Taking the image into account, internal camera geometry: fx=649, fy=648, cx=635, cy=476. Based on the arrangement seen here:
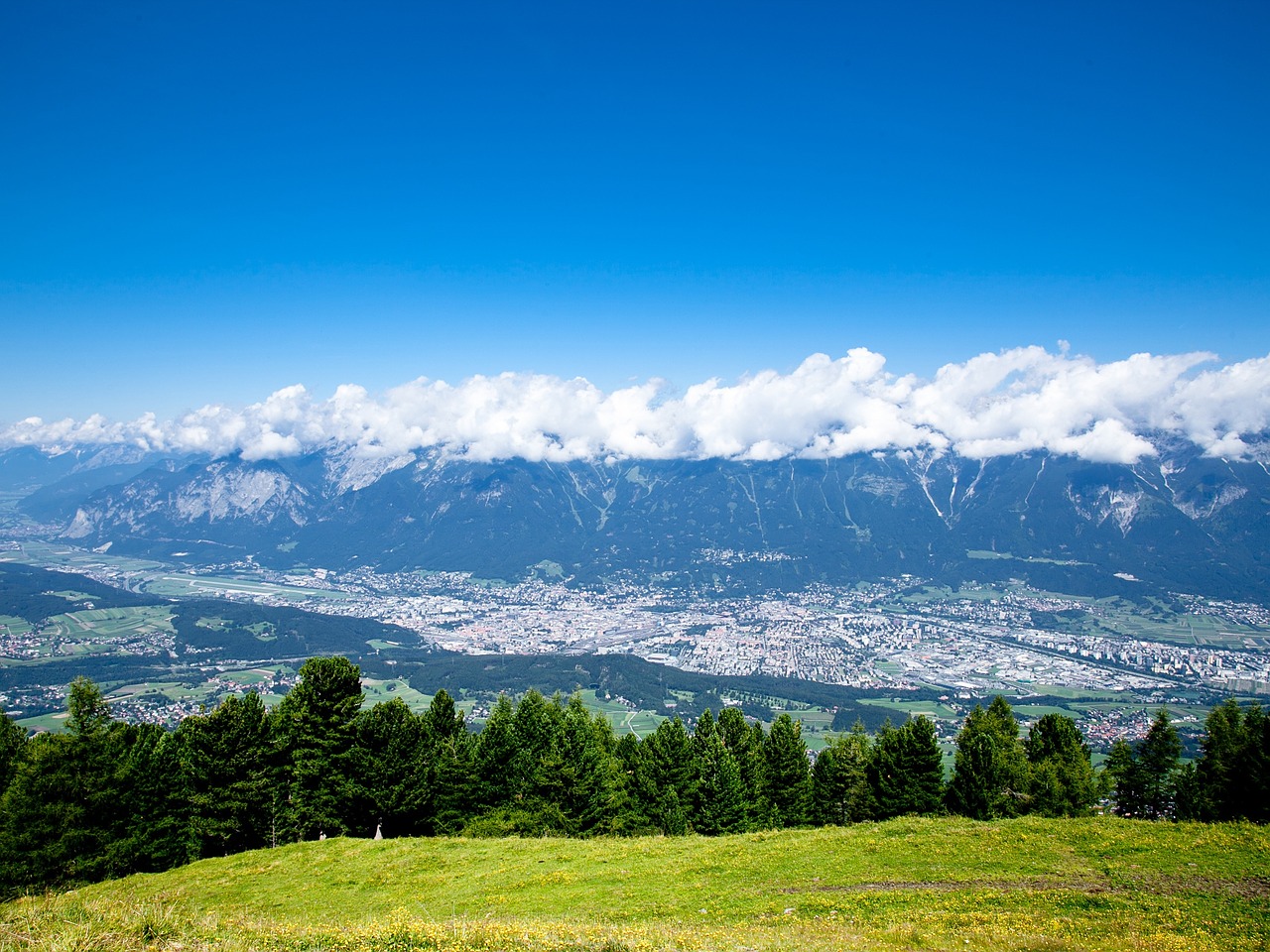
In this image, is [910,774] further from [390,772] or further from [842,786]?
[390,772]

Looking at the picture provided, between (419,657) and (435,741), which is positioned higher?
(435,741)

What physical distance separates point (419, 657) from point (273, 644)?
45389mm

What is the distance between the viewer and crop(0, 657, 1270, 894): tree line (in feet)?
106

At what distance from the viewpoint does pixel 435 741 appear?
42.1 metres

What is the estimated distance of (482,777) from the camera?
42.1 m

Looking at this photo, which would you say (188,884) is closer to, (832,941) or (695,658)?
(832,941)

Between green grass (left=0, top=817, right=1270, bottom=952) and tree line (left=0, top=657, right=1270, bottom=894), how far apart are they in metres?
4.76

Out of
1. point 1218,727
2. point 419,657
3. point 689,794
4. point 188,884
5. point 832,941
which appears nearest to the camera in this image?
point 832,941

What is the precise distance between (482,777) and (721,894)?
2231 cm

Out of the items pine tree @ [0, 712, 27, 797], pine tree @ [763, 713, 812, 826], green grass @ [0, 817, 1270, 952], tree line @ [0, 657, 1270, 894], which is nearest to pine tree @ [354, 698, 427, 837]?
tree line @ [0, 657, 1270, 894]

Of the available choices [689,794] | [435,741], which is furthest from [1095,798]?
[435,741]

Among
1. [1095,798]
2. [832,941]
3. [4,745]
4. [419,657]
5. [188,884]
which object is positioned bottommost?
[419,657]

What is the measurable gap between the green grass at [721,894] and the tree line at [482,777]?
4.76 meters

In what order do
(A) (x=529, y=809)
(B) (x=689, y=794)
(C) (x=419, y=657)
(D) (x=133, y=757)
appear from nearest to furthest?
(D) (x=133, y=757) → (A) (x=529, y=809) → (B) (x=689, y=794) → (C) (x=419, y=657)
